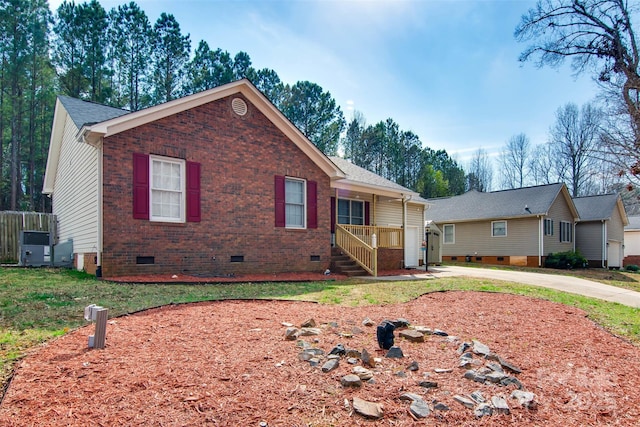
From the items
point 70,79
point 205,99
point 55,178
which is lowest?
point 55,178

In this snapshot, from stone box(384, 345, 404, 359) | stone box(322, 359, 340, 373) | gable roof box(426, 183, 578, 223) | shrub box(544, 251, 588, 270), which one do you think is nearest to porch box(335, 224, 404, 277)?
gable roof box(426, 183, 578, 223)

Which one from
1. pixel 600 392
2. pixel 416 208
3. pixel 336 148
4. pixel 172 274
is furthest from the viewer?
pixel 336 148

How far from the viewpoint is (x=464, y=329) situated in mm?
4922

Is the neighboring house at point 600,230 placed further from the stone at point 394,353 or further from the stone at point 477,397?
the stone at point 477,397

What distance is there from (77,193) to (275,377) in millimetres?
10904

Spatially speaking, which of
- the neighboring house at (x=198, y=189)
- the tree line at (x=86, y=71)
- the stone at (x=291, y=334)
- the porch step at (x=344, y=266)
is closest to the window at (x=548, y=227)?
the neighboring house at (x=198, y=189)

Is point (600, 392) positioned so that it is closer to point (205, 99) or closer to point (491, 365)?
point (491, 365)

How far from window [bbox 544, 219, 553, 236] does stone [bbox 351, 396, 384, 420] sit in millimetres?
23126

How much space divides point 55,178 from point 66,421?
17580mm

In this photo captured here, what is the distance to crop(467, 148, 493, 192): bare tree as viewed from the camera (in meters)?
48.4

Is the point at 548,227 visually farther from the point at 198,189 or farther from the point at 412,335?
the point at 412,335

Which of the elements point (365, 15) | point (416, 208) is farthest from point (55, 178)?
point (416, 208)

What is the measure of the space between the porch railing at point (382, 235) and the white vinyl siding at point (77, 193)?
7.92 metres

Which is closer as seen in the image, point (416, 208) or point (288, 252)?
point (288, 252)
